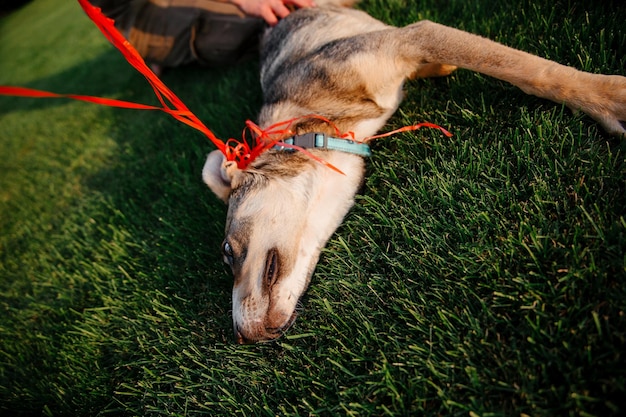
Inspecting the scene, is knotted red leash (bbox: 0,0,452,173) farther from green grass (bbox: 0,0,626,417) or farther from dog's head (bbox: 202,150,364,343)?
green grass (bbox: 0,0,626,417)

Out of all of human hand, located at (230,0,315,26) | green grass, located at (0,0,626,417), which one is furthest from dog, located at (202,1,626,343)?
human hand, located at (230,0,315,26)

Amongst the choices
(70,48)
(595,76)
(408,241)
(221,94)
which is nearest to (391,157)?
(408,241)

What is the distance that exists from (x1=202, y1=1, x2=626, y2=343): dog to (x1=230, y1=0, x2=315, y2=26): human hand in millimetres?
1317

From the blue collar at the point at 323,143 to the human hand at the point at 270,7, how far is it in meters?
2.26

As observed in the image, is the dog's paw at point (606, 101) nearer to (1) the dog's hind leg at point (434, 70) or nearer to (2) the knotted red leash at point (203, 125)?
(2) the knotted red leash at point (203, 125)

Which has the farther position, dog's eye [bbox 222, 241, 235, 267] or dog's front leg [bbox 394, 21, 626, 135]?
dog's eye [bbox 222, 241, 235, 267]

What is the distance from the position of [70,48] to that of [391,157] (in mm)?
11788

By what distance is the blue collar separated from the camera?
2.83 m

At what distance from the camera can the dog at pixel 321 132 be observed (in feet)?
8.05

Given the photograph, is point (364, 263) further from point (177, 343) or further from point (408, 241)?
point (177, 343)

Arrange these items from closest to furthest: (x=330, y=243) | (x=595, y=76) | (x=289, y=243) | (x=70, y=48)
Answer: (x=595, y=76) < (x=289, y=243) < (x=330, y=243) < (x=70, y=48)

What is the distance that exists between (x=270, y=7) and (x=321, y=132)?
2309 millimetres

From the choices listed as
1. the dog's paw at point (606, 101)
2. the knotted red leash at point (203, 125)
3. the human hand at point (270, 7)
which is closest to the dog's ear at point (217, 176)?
the knotted red leash at point (203, 125)

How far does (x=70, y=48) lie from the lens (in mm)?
11195
